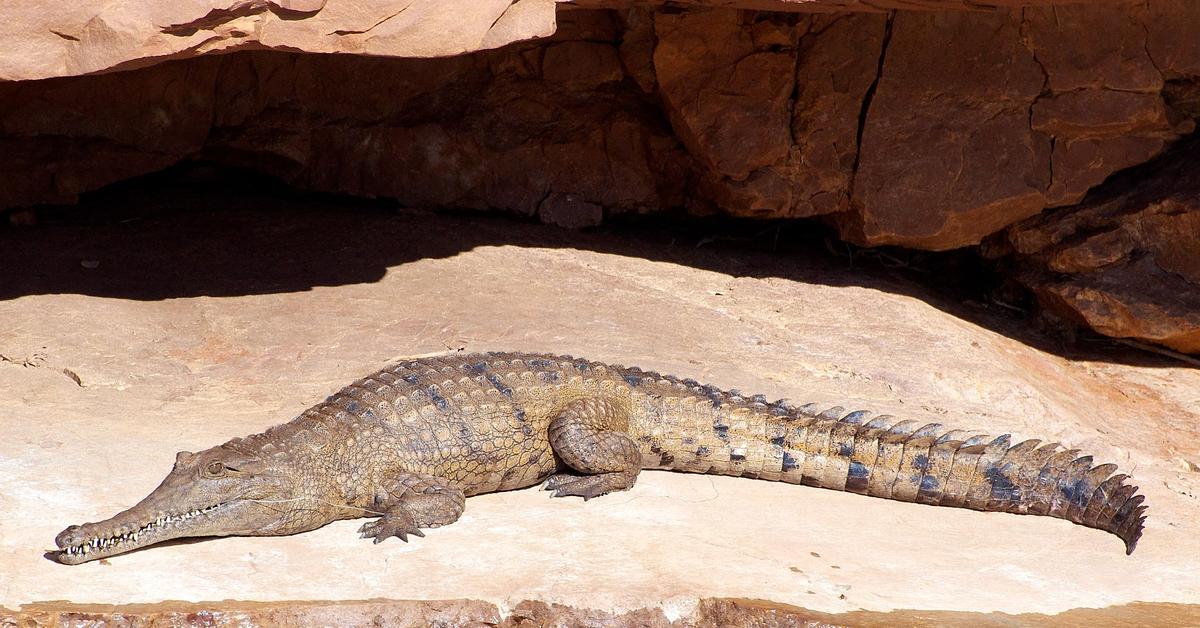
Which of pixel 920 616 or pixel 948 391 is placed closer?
pixel 920 616

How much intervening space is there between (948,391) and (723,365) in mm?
1308

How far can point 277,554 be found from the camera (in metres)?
4.12

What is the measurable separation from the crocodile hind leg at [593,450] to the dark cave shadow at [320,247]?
2.44 m

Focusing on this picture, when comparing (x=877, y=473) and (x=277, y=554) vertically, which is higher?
(x=877, y=473)

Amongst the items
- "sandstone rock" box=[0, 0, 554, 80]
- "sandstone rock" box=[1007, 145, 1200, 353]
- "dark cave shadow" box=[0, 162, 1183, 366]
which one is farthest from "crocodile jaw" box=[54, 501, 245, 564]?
"sandstone rock" box=[1007, 145, 1200, 353]

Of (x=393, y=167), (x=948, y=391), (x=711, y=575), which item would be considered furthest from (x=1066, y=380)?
(x=393, y=167)

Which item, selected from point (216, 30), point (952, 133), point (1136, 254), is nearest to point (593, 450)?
point (216, 30)

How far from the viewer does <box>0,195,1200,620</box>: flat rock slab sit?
3.97m

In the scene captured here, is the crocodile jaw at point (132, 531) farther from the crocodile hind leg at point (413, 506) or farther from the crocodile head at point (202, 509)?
the crocodile hind leg at point (413, 506)

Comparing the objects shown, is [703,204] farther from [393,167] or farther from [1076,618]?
[1076,618]

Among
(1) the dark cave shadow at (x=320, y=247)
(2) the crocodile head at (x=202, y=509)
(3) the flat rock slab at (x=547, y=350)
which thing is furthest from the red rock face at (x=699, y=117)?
(2) the crocodile head at (x=202, y=509)

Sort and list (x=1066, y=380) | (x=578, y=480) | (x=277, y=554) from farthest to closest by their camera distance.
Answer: (x=1066, y=380) → (x=578, y=480) → (x=277, y=554)

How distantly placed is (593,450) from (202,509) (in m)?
1.69

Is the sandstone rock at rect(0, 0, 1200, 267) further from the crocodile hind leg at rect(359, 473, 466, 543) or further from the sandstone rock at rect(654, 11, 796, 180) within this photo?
the crocodile hind leg at rect(359, 473, 466, 543)
